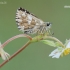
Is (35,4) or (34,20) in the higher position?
A: (35,4)

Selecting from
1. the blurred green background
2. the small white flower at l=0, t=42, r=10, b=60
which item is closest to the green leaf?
the blurred green background

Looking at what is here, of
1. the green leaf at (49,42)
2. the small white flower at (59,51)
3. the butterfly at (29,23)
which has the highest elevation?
the butterfly at (29,23)

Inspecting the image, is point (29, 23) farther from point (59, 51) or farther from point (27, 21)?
point (59, 51)

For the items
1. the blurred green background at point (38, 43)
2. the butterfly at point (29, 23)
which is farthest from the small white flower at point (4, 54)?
the butterfly at point (29, 23)

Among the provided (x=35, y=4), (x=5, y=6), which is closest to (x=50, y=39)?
(x=35, y=4)

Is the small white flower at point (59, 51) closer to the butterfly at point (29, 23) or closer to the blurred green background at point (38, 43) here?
the blurred green background at point (38, 43)

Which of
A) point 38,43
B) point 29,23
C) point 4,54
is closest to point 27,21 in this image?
point 29,23

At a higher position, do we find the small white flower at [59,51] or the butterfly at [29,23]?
the butterfly at [29,23]

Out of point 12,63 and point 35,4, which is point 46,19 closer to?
point 35,4
